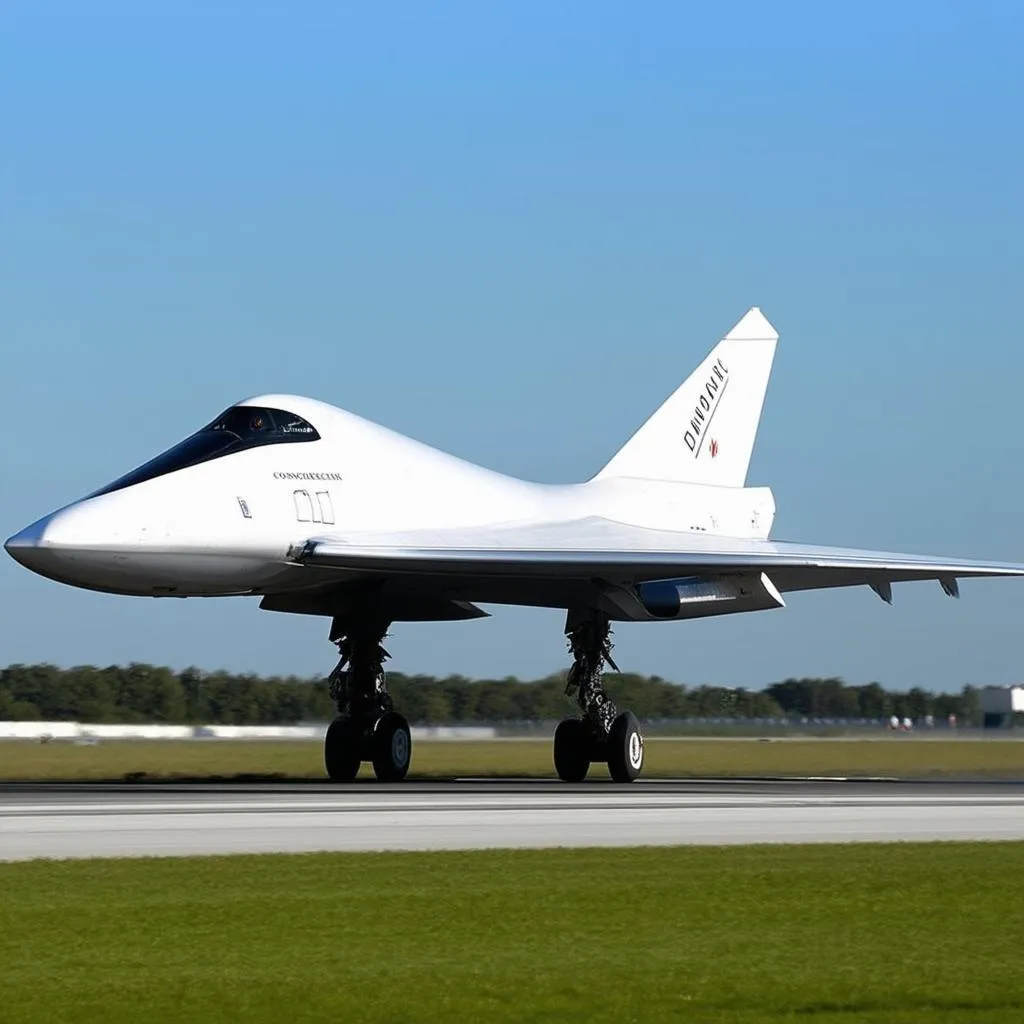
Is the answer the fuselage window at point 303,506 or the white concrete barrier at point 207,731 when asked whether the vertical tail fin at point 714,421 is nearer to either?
the white concrete barrier at point 207,731

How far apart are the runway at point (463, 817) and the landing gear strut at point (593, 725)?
2.81 m

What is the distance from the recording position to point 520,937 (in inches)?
396

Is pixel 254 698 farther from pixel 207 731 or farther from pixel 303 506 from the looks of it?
pixel 303 506

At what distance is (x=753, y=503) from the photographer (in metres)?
32.3

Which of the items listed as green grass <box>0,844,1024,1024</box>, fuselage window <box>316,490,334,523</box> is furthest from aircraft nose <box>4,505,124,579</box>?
green grass <box>0,844,1024,1024</box>

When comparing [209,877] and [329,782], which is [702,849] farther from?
[329,782]

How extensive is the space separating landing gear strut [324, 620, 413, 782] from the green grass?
13.2m

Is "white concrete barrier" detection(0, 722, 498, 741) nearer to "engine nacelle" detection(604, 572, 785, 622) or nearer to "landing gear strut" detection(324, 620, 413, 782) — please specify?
"landing gear strut" detection(324, 620, 413, 782)

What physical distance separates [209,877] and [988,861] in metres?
5.04

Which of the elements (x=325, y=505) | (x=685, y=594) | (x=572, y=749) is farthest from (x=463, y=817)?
(x=572, y=749)

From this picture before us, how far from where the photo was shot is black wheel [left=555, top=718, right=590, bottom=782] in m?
27.3

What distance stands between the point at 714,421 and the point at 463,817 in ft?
54.2

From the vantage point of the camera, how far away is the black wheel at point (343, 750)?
27.1 meters

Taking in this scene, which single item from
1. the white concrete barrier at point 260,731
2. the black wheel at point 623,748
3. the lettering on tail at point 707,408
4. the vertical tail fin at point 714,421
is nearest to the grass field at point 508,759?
the white concrete barrier at point 260,731
